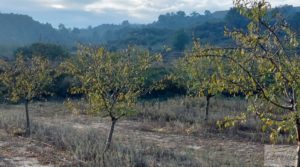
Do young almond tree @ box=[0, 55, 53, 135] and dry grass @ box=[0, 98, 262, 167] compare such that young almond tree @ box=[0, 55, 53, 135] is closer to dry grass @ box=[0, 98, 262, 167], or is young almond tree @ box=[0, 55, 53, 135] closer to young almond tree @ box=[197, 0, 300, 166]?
dry grass @ box=[0, 98, 262, 167]

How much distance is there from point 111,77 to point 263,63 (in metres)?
5.60

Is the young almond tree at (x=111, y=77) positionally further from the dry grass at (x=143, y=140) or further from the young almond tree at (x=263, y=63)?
the young almond tree at (x=263, y=63)

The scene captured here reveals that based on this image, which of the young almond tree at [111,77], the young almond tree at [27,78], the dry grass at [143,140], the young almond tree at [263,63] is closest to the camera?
the young almond tree at [263,63]

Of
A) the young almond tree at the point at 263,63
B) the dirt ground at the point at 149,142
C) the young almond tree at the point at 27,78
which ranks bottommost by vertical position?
the dirt ground at the point at 149,142

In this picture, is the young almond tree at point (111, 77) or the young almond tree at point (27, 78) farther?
the young almond tree at point (27, 78)

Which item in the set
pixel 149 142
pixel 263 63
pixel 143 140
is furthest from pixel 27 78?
pixel 263 63

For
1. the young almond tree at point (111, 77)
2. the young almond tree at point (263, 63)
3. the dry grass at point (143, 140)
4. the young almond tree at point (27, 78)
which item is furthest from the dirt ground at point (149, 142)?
the young almond tree at point (263, 63)

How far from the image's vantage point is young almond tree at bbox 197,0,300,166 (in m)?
5.25

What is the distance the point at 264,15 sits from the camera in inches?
206

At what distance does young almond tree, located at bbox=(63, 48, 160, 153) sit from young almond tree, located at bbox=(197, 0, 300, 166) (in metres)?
4.86

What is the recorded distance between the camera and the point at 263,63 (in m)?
5.61

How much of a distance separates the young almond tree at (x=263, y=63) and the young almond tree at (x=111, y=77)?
16.0 ft

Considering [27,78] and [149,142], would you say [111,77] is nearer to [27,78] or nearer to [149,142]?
[149,142]

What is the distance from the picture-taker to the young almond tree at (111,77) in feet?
33.8
